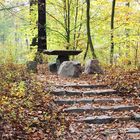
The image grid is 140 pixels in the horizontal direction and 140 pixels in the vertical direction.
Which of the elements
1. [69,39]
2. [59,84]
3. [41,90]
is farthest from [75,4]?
[41,90]

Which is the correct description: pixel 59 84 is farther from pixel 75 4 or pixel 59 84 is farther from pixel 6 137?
pixel 75 4

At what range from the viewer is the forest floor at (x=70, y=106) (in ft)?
23.1

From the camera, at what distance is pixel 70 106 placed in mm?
9023

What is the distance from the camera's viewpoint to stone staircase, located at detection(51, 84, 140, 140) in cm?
751

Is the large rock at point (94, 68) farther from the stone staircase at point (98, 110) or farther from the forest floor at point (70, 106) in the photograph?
the stone staircase at point (98, 110)

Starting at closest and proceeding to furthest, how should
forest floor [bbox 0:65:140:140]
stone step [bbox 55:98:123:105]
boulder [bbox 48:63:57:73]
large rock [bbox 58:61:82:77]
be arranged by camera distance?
forest floor [bbox 0:65:140:140]
stone step [bbox 55:98:123:105]
large rock [bbox 58:61:82:77]
boulder [bbox 48:63:57:73]

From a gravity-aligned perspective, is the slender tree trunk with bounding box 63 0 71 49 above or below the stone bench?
above

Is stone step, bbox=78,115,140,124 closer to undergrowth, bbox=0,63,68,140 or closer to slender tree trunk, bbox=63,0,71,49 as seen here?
undergrowth, bbox=0,63,68,140

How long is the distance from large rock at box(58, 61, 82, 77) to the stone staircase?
154 centimetres

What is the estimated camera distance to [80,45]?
781 inches

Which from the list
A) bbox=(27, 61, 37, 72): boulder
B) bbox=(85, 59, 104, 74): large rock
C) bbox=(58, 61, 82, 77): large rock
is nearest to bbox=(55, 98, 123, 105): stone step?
bbox=(58, 61, 82, 77): large rock

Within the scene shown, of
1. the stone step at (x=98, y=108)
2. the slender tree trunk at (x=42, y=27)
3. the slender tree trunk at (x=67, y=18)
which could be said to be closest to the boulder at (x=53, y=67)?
the slender tree trunk at (x=42, y=27)

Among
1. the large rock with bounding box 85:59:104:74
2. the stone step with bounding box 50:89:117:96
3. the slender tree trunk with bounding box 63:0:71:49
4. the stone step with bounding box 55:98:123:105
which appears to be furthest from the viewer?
the slender tree trunk with bounding box 63:0:71:49

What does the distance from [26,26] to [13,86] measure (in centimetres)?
1043
